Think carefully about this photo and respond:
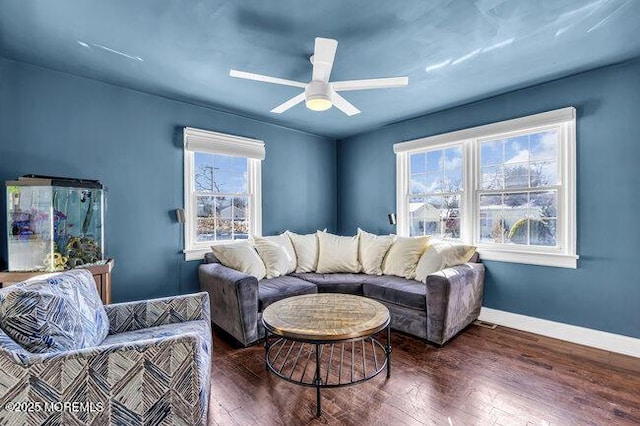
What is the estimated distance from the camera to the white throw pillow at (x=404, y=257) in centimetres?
338

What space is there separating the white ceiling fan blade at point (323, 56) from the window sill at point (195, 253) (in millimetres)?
2358

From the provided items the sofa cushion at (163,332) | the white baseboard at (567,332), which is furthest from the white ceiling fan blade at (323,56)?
the white baseboard at (567,332)

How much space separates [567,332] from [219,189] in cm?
394

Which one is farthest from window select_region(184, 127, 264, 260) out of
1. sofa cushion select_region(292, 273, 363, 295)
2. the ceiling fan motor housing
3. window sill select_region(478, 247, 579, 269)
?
window sill select_region(478, 247, 579, 269)

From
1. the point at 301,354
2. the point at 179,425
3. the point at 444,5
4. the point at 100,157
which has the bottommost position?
the point at 301,354

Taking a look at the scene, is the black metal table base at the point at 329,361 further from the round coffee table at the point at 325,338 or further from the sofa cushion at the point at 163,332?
the sofa cushion at the point at 163,332

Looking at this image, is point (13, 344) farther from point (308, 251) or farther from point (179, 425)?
point (308, 251)

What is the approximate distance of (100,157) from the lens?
9.53 ft

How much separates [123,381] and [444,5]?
2550 mm

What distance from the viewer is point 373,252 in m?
3.72

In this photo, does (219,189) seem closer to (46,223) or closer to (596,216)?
(46,223)

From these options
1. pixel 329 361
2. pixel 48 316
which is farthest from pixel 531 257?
pixel 48 316

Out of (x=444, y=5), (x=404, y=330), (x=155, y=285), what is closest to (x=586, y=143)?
(x=444, y=5)

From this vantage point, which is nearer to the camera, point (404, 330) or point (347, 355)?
point (347, 355)
